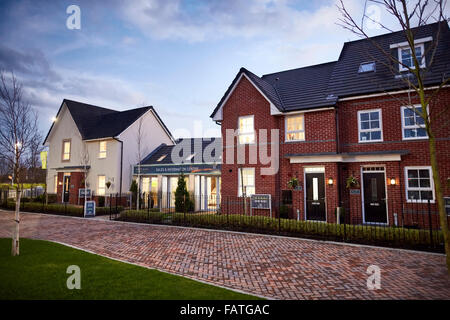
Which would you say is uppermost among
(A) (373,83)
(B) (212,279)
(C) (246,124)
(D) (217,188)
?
(A) (373,83)

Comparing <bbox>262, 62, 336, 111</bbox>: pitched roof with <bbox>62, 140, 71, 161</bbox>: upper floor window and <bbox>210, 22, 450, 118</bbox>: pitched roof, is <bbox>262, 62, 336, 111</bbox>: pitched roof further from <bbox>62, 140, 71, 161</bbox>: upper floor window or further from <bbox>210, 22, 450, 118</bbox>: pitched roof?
<bbox>62, 140, 71, 161</bbox>: upper floor window

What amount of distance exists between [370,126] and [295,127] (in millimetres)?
3786

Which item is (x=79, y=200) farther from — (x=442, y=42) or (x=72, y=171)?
(x=442, y=42)

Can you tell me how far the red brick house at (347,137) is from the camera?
1184 cm

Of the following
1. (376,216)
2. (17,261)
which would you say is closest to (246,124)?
(376,216)

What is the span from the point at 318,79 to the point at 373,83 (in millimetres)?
3670

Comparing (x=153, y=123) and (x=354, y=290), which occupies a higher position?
(x=153, y=123)

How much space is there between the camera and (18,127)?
835cm

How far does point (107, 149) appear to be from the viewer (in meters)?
23.4

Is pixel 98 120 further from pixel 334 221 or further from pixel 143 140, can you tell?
pixel 334 221

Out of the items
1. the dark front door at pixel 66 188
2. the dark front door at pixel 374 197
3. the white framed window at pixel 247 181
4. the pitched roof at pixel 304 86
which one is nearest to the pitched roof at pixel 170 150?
the white framed window at pixel 247 181

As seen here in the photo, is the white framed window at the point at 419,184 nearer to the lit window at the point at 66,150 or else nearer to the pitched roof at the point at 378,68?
the pitched roof at the point at 378,68

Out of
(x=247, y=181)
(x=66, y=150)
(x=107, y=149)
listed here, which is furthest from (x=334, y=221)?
(x=66, y=150)

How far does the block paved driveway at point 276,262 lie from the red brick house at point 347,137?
4482 mm
